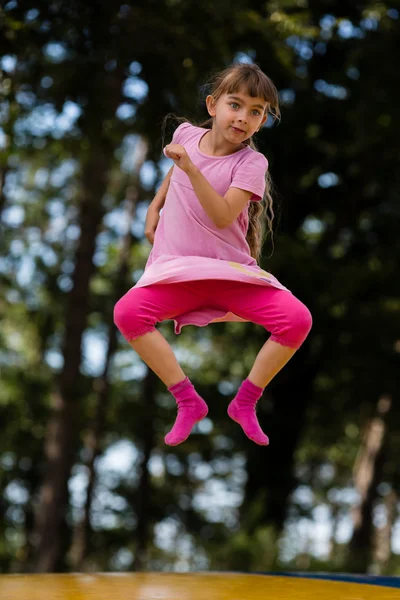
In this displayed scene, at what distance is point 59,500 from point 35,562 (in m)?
0.82

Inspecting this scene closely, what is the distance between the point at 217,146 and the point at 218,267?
1.66ft

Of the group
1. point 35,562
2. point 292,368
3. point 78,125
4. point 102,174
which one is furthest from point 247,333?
point 78,125

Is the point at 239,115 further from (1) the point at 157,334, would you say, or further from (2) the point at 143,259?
(2) the point at 143,259

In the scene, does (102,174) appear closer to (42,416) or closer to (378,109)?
(378,109)

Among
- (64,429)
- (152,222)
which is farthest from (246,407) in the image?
(64,429)

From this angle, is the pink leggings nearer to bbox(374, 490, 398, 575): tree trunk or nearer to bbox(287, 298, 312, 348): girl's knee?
bbox(287, 298, 312, 348): girl's knee

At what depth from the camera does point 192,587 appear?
13.7 ft

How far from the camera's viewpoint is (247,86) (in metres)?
3.60

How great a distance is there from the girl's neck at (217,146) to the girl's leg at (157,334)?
539mm

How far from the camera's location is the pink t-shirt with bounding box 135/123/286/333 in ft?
11.9

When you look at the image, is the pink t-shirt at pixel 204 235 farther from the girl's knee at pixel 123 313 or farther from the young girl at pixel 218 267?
the girl's knee at pixel 123 313

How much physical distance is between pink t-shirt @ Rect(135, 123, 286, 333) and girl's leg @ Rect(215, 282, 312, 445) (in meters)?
0.07

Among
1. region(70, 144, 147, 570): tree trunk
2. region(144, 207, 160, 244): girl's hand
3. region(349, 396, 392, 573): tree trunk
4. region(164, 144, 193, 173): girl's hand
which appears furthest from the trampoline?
region(349, 396, 392, 573): tree trunk

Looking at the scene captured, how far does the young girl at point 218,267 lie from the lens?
3.62 meters
